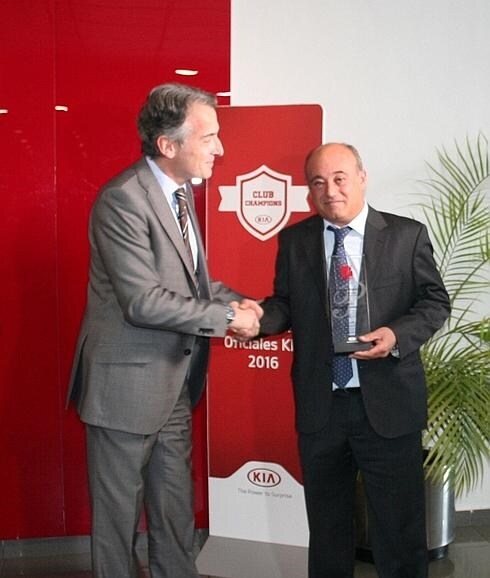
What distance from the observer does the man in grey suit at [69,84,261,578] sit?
246 centimetres

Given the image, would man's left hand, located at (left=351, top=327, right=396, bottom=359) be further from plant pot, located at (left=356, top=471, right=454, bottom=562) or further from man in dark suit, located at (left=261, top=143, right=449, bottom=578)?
plant pot, located at (left=356, top=471, right=454, bottom=562)

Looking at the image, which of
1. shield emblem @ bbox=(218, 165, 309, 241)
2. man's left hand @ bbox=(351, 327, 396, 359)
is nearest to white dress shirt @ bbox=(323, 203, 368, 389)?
man's left hand @ bbox=(351, 327, 396, 359)

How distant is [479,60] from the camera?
3.93 metres

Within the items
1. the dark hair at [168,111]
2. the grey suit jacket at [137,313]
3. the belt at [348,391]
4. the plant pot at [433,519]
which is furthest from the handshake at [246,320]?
the plant pot at [433,519]

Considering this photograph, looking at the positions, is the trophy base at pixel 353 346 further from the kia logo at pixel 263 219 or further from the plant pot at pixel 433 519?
the plant pot at pixel 433 519

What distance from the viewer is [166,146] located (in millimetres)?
2590

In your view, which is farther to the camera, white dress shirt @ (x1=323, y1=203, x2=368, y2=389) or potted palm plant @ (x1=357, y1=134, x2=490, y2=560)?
potted palm plant @ (x1=357, y1=134, x2=490, y2=560)

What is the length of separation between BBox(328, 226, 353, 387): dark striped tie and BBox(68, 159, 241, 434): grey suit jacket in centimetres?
36

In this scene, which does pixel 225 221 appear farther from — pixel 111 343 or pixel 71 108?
pixel 111 343

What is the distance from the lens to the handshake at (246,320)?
105 inches

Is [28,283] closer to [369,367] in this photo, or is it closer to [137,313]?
[137,313]

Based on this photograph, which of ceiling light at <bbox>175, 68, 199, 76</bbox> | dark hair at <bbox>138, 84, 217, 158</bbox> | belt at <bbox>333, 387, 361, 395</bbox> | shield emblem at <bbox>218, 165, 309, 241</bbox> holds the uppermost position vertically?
ceiling light at <bbox>175, 68, 199, 76</bbox>

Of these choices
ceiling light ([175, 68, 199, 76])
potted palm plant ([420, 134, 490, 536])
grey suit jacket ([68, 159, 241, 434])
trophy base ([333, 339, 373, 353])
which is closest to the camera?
grey suit jacket ([68, 159, 241, 434])

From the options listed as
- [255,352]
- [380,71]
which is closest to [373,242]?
[255,352]
